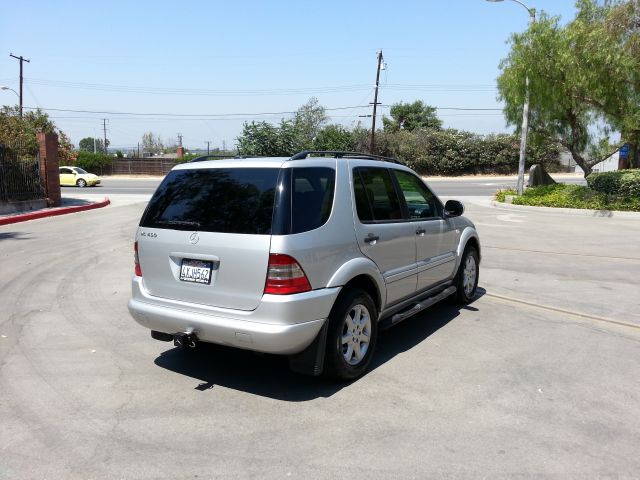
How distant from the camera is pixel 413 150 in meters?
50.2

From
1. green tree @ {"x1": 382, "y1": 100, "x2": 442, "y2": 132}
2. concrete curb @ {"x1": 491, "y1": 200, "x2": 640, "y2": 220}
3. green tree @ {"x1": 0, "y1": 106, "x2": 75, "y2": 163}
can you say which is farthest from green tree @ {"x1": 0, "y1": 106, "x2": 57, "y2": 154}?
green tree @ {"x1": 382, "y1": 100, "x2": 442, "y2": 132}

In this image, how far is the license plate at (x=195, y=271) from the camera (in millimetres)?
4117

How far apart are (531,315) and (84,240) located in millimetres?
9712

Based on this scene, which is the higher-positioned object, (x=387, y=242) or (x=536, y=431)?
(x=387, y=242)

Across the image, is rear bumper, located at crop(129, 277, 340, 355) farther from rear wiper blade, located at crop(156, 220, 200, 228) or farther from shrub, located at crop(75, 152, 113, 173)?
shrub, located at crop(75, 152, 113, 173)

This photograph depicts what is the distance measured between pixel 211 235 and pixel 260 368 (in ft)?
4.41

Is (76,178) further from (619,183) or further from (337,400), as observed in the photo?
(337,400)

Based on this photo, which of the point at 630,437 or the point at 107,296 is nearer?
the point at 630,437

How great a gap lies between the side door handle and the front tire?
0.42m

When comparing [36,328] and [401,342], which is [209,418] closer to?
[401,342]

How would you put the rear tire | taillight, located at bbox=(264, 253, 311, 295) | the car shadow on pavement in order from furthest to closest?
the rear tire
the car shadow on pavement
taillight, located at bbox=(264, 253, 311, 295)

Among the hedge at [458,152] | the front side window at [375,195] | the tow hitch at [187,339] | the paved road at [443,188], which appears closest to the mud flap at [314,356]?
the tow hitch at [187,339]

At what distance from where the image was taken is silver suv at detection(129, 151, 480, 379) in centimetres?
389

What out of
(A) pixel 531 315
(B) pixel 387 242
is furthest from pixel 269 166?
(A) pixel 531 315
